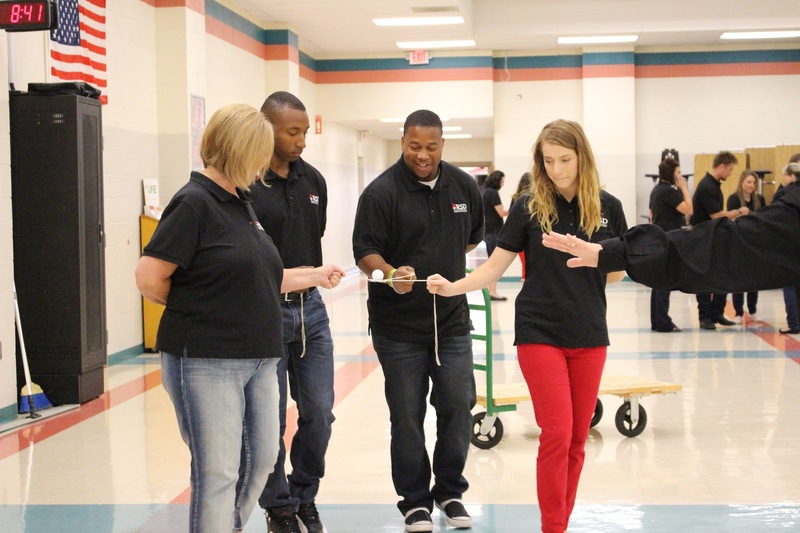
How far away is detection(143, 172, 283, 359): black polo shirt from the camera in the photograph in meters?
2.92

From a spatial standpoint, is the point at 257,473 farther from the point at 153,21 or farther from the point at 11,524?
the point at 153,21

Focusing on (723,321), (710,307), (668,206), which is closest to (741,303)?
(723,321)

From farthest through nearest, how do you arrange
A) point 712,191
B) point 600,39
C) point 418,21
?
1. point 600,39
2. point 418,21
3. point 712,191

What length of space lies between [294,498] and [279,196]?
1.24 m

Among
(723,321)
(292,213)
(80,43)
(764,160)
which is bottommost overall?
(723,321)

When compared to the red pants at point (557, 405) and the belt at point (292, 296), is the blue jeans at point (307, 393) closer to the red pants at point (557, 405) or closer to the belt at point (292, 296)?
the belt at point (292, 296)

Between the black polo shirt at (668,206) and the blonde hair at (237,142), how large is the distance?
743cm

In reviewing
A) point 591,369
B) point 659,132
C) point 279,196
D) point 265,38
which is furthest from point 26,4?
point 659,132

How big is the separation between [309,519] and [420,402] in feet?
2.18

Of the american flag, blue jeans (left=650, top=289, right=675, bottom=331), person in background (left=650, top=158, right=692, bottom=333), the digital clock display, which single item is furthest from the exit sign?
the digital clock display

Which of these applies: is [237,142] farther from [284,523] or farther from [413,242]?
[284,523]

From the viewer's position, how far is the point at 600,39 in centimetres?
1600

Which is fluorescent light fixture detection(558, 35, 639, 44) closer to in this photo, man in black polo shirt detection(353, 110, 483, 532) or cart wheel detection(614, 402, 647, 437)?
cart wheel detection(614, 402, 647, 437)

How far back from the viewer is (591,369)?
11.8 feet
